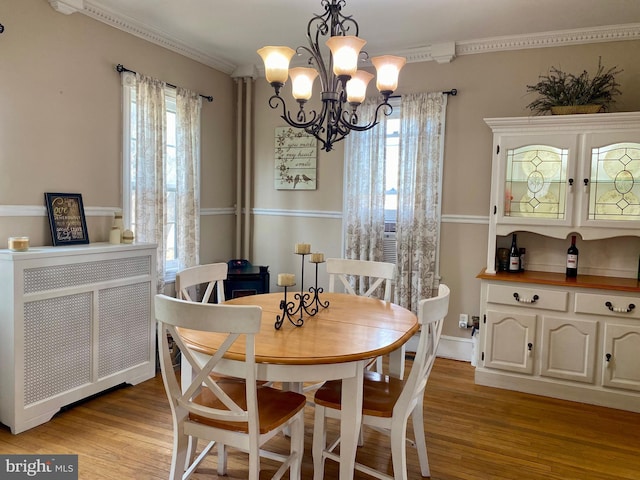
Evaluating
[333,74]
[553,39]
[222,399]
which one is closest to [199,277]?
[222,399]

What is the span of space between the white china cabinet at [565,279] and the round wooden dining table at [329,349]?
1.48 metres

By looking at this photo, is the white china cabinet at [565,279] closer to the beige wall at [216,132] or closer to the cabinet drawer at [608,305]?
the cabinet drawer at [608,305]

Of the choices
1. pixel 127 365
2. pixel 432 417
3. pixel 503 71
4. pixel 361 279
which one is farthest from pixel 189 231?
pixel 503 71

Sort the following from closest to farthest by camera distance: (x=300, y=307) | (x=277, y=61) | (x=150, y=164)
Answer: (x=277, y=61)
(x=300, y=307)
(x=150, y=164)

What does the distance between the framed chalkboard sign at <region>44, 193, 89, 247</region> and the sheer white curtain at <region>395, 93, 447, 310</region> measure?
8.24 feet

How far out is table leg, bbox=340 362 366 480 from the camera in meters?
1.87

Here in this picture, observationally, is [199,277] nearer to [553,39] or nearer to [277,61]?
[277,61]

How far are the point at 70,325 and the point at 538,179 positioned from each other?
3.37m

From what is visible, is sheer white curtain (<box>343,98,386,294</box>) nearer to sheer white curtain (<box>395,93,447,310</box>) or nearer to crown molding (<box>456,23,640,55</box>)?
sheer white curtain (<box>395,93,447,310</box>)

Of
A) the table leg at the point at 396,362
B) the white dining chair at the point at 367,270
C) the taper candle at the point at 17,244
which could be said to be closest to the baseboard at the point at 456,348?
the white dining chair at the point at 367,270

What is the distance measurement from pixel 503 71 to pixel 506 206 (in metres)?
1.16

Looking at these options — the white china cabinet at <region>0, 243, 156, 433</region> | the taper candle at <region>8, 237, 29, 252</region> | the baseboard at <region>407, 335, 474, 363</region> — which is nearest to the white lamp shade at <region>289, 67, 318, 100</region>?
the white china cabinet at <region>0, 243, 156, 433</region>

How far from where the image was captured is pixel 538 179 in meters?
3.47

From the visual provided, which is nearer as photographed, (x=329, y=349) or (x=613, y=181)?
(x=329, y=349)
